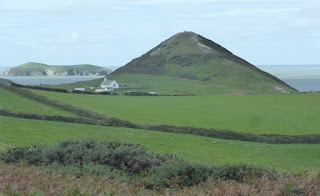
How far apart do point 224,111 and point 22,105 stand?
87.5 feet

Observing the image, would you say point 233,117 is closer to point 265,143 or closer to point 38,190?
point 265,143

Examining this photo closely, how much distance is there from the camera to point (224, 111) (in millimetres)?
65938

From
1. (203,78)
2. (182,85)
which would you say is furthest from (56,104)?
(203,78)

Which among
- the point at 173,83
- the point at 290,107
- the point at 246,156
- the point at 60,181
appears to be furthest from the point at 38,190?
the point at 173,83

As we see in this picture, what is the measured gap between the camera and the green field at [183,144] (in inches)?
1387

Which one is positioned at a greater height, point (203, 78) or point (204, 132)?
point (203, 78)

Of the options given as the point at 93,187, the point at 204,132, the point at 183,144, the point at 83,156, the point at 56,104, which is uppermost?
the point at 93,187

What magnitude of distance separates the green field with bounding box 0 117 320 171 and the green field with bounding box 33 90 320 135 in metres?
7.99

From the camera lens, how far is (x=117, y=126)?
48.1 m

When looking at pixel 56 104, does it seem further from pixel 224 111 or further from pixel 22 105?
pixel 224 111

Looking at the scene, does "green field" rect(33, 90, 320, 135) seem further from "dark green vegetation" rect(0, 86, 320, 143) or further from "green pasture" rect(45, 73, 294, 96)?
"green pasture" rect(45, 73, 294, 96)

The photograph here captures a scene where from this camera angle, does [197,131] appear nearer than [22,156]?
No

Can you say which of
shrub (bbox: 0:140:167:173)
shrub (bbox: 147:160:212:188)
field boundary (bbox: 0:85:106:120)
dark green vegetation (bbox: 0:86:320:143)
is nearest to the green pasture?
field boundary (bbox: 0:85:106:120)

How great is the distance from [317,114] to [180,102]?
21789 mm
